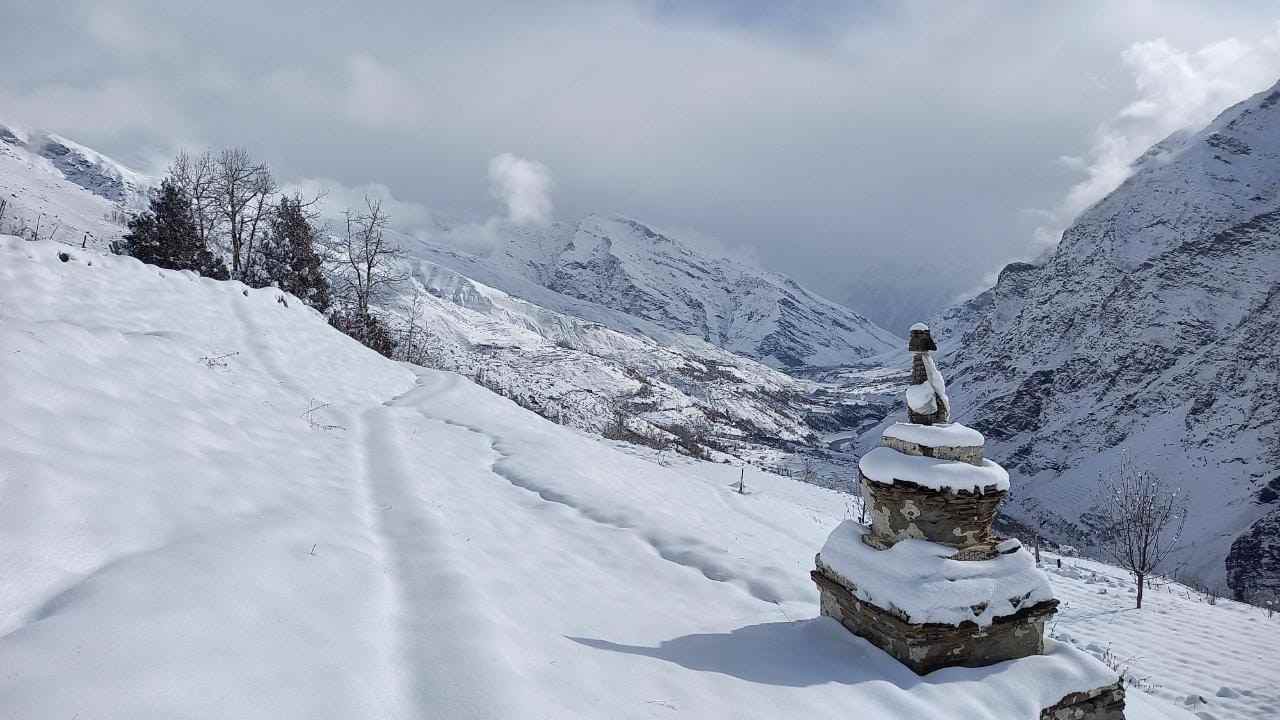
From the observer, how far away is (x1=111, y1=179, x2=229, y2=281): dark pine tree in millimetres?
24125

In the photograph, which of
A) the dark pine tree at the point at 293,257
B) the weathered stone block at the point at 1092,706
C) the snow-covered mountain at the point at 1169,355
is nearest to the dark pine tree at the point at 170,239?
the dark pine tree at the point at 293,257

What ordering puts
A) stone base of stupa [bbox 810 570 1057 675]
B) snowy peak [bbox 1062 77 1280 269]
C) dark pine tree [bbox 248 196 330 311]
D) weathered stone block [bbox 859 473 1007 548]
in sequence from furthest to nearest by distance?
snowy peak [bbox 1062 77 1280 269]
dark pine tree [bbox 248 196 330 311]
weathered stone block [bbox 859 473 1007 548]
stone base of stupa [bbox 810 570 1057 675]

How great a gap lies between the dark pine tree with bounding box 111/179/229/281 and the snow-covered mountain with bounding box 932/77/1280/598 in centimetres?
7025

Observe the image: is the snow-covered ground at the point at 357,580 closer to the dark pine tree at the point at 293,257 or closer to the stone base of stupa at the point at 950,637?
the stone base of stupa at the point at 950,637

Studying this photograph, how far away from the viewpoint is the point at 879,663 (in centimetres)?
392

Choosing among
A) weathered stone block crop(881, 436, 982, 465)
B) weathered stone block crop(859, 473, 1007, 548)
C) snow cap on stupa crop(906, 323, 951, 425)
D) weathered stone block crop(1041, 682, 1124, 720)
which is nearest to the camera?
weathered stone block crop(1041, 682, 1124, 720)

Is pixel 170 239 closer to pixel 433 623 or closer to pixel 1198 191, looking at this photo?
pixel 433 623

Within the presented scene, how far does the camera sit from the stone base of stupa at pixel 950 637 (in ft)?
12.7

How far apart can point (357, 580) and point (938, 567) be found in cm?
359

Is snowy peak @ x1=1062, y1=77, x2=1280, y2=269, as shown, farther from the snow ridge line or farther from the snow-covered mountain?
the snow ridge line

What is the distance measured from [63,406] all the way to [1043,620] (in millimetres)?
7090

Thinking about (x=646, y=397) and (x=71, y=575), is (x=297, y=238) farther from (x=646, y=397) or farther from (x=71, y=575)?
(x=646, y=397)

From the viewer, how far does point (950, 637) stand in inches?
154

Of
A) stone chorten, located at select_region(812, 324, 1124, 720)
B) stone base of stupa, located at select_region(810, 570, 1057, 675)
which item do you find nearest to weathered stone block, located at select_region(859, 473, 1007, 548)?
stone chorten, located at select_region(812, 324, 1124, 720)
